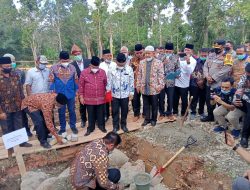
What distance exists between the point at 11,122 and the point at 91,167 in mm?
2816

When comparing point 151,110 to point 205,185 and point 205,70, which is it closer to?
point 205,70

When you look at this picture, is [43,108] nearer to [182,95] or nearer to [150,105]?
[150,105]

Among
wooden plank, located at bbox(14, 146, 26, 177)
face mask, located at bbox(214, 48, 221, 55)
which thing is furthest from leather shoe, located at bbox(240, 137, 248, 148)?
wooden plank, located at bbox(14, 146, 26, 177)

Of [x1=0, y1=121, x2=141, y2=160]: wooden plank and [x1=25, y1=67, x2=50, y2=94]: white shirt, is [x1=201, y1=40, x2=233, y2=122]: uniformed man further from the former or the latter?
[x1=25, y1=67, x2=50, y2=94]: white shirt

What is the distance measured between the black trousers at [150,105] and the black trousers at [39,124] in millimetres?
2450

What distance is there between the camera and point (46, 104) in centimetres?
562

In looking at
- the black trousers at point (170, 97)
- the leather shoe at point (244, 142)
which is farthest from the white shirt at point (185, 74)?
the leather shoe at point (244, 142)

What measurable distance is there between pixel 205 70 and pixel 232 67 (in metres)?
0.66

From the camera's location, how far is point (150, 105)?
7.10 metres

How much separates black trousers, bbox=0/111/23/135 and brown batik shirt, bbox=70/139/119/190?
2.46m

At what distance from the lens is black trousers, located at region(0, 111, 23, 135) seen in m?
5.98

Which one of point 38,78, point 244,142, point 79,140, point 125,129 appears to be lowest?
point 79,140

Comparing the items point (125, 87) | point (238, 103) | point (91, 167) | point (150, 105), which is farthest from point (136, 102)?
point (91, 167)

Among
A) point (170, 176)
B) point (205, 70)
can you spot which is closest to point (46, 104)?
point (170, 176)
